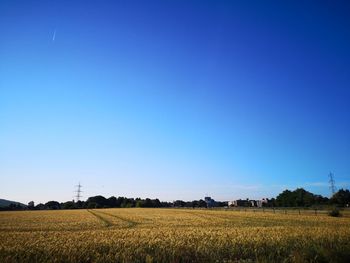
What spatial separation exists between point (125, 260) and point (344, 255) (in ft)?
30.5

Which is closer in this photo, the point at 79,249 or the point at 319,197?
the point at 79,249

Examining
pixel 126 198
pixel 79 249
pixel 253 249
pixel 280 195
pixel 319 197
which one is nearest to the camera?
pixel 79 249

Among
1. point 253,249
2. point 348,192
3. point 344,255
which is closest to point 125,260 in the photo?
point 253,249

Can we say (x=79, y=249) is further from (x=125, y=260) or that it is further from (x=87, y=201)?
(x=87, y=201)

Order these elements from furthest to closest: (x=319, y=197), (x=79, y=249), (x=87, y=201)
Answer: (x=87, y=201)
(x=319, y=197)
(x=79, y=249)

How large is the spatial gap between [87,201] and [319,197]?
125m

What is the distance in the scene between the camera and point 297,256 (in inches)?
464

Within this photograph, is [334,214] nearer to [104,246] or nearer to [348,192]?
[104,246]

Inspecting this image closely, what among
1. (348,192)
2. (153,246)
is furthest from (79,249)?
(348,192)

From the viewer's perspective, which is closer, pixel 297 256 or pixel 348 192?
pixel 297 256

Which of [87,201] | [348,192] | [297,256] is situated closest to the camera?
[297,256]

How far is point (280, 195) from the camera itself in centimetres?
15562

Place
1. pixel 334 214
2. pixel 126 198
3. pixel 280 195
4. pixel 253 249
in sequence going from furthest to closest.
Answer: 1. pixel 126 198
2. pixel 280 195
3. pixel 334 214
4. pixel 253 249

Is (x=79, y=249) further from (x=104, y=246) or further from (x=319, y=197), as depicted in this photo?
(x=319, y=197)
